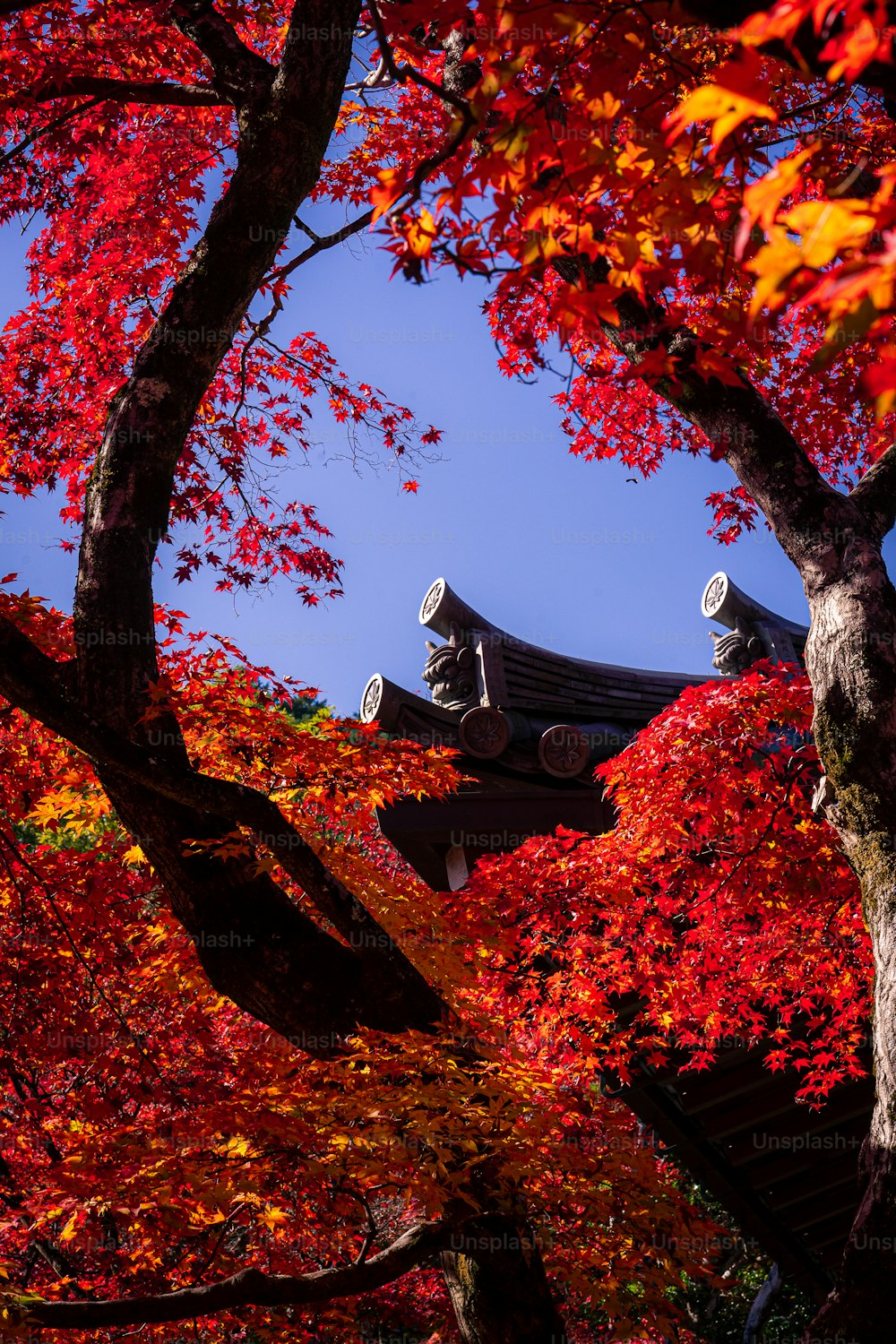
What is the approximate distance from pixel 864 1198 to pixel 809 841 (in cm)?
261

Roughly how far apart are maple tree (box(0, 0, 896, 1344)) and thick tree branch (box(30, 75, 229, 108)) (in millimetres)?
24

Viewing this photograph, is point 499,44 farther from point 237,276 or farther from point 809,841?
point 809,841

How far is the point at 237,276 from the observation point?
5.22 m

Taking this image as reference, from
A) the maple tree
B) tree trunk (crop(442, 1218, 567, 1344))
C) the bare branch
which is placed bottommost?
tree trunk (crop(442, 1218, 567, 1344))

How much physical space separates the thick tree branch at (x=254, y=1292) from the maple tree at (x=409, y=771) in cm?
2

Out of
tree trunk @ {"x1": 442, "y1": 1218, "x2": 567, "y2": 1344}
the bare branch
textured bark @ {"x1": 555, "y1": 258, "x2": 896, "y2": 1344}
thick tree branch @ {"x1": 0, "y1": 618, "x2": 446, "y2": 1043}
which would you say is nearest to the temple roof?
thick tree branch @ {"x1": 0, "y1": 618, "x2": 446, "y2": 1043}

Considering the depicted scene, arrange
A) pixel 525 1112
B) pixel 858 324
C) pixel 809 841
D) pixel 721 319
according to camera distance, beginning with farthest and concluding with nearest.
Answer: pixel 809 841 → pixel 525 1112 → pixel 721 319 → pixel 858 324

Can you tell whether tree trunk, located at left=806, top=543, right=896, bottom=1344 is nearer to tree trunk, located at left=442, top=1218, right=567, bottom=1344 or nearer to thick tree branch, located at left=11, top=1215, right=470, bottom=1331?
tree trunk, located at left=442, top=1218, right=567, bottom=1344

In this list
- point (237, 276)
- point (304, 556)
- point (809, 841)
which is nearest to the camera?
point (237, 276)

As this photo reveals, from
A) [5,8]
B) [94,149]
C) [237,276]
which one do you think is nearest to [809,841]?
[237,276]

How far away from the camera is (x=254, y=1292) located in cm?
402

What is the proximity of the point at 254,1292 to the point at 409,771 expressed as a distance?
2.31 m

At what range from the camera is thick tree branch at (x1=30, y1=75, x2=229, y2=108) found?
5.88 meters

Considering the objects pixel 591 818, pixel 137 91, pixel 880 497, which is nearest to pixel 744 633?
pixel 591 818
